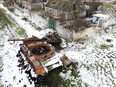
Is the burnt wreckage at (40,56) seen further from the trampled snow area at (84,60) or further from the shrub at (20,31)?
the shrub at (20,31)

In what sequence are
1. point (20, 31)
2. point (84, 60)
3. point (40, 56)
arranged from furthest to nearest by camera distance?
point (20, 31), point (84, 60), point (40, 56)

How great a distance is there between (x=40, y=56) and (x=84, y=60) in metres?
5.07

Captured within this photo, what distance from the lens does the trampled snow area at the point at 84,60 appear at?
1579cm

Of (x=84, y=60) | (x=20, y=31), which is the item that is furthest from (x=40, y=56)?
(x=20, y=31)

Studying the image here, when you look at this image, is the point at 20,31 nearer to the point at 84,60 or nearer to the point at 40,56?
the point at 40,56

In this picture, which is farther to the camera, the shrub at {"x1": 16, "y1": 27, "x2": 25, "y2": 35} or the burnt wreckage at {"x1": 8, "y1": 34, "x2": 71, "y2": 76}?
the shrub at {"x1": 16, "y1": 27, "x2": 25, "y2": 35}

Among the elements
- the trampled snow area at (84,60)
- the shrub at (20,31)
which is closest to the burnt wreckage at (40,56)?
the trampled snow area at (84,60)


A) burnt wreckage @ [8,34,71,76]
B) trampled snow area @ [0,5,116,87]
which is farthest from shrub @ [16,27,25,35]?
burnt wreckage @ [8,34,71,76]

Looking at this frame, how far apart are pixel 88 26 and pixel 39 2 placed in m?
16.0

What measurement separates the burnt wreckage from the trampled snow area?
3.39 feet

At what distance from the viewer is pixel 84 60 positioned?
732 inches

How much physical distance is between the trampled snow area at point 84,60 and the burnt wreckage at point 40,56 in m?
1.03

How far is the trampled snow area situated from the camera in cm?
1579

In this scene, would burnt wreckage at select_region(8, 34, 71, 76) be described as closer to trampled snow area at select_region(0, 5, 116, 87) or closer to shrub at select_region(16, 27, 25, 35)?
trampled snow area at select_region(0, 5, 116, 87)
